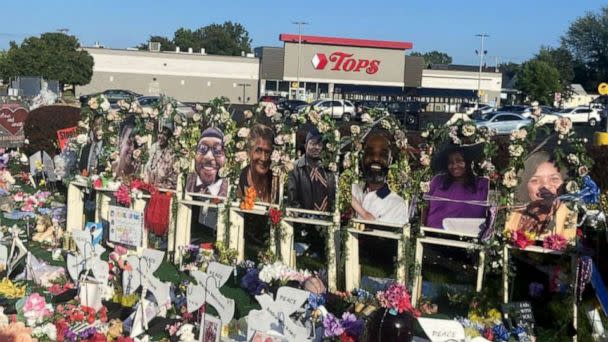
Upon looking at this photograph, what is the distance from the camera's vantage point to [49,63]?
54781 mm

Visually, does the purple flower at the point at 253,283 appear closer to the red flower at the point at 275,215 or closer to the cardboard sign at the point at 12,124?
the red flower at the point at 275,215

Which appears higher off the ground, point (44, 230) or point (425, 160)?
point (425, 160)

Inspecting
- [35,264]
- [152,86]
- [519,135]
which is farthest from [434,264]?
[152,86]

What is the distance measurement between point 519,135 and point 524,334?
1.68 m

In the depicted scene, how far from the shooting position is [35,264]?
7.70 m

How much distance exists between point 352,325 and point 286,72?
5491 cm

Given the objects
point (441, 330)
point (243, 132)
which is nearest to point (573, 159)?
point (441, 330)

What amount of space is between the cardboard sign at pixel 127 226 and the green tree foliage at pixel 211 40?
108438mm

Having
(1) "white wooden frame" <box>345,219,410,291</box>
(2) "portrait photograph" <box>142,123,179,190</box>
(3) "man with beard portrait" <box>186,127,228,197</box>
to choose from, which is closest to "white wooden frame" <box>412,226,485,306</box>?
(1) "white wooden frame" <box>345,219,410,291</box>

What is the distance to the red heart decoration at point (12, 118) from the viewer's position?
14924 millimetres

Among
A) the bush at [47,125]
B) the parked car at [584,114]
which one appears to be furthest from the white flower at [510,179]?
the parked car at [584,114]

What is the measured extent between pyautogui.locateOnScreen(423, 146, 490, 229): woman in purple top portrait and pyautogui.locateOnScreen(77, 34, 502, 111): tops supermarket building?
5087 cm

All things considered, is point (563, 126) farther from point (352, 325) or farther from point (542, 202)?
point (352, 325)

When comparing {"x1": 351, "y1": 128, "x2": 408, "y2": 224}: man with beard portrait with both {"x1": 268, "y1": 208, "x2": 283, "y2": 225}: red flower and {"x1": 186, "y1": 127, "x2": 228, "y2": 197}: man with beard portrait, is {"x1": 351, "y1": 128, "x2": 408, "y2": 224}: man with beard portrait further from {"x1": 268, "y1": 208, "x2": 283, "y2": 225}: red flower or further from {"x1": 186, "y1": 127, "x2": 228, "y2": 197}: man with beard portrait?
{"x1": 186, "y1": 127, "x2": 228, "y2": 197}: man with beard portrait
